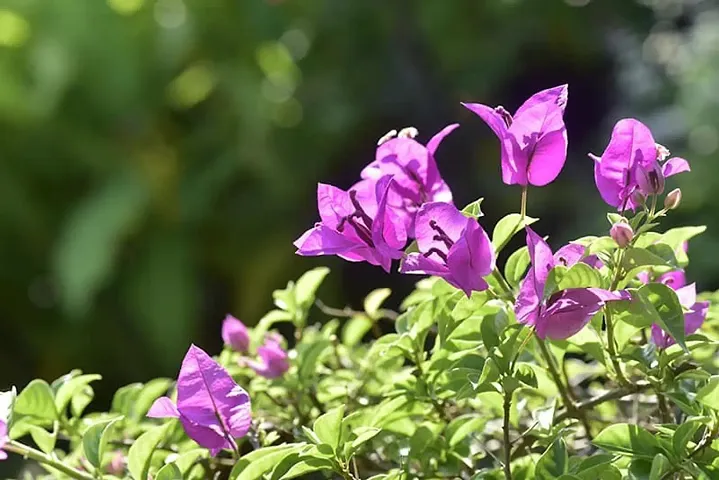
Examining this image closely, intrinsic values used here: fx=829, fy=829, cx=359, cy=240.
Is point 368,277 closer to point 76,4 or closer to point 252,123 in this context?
point 252,123

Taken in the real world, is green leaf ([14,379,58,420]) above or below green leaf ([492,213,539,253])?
below

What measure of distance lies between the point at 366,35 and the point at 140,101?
0.78 m

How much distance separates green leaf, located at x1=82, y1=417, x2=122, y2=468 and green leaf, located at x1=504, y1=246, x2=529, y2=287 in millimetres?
189

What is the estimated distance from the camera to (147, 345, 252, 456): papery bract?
12.9 inches

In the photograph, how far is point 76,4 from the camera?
238 centimetres

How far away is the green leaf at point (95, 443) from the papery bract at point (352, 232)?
0.12 m

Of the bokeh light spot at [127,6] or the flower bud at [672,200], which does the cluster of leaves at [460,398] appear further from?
the bokeh light spot at [127,6]

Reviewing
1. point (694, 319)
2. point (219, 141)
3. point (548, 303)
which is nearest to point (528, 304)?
point (548, 303)

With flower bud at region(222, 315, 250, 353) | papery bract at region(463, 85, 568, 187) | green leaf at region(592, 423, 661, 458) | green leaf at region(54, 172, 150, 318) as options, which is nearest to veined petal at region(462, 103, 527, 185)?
papery bract at region(463, 85, 568, 187)

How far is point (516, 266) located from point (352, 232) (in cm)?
9

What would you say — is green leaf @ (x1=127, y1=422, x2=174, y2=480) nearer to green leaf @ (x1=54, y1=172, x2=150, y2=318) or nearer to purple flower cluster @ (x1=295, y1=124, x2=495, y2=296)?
purple flower cluster @ (x1=295, y1=124, x2=495, y2=296)

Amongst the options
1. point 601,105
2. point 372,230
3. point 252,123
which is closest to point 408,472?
point 372,230

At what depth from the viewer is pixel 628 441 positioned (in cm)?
31

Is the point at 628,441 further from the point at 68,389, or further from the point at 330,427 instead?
the point at 68,389
